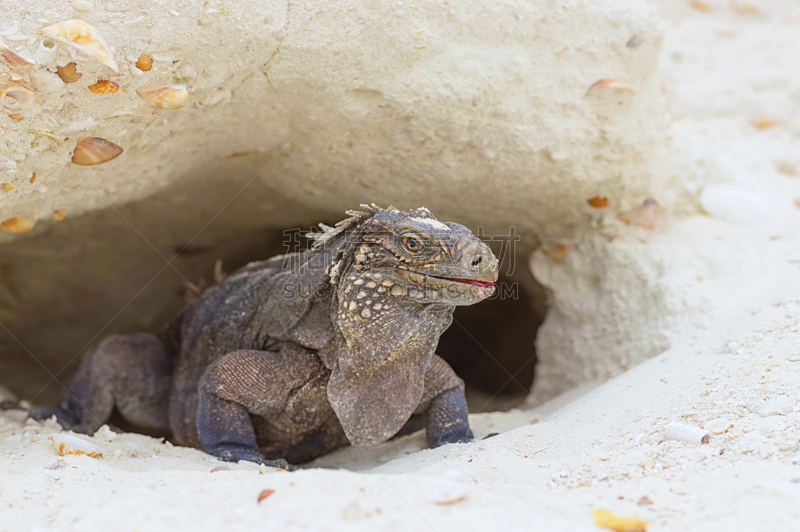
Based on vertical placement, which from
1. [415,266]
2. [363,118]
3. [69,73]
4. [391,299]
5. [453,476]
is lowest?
[453,476]

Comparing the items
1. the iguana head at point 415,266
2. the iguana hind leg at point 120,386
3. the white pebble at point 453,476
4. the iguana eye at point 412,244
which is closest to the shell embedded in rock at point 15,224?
the iguana hind leg at point 120,386

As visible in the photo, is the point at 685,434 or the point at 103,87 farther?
the point at 103,87

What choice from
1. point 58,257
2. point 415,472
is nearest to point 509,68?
point 415,472

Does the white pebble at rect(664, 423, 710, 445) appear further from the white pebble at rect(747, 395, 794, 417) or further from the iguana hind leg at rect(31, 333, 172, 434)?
the iguana hind leg at rect(31, 333, 172, 434)

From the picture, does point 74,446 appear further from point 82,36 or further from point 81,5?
point 81,5

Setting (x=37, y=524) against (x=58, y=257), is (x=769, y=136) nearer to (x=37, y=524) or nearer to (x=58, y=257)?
(x=37, y=524)

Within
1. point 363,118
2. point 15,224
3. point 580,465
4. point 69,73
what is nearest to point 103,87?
point 69,73

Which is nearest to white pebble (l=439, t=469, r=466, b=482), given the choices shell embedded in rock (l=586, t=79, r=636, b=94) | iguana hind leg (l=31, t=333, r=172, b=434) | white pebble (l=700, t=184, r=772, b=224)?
shell embedded in rock (l=586, t=79, r=636, b=94)
